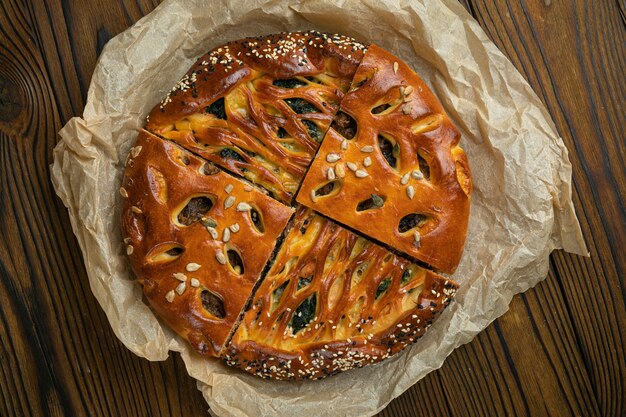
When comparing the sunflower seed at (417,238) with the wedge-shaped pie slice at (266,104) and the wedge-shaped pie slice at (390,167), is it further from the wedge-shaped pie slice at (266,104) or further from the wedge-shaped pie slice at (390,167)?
the wedge-shaped pie slice at (266,104)

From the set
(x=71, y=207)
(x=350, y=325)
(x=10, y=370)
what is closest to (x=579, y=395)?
(x=350, y=325)

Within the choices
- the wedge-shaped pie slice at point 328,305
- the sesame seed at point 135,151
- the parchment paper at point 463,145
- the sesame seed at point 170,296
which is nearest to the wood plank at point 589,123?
the parchment paper at point 463,145

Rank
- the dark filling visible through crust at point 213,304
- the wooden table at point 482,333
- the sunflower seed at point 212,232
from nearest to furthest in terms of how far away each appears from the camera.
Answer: the sunflower seed at point 212,232
the dark filling visible through crust at point 213,304
the wooden table at point 482,333

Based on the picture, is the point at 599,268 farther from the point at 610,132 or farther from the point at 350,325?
the point at 350,325

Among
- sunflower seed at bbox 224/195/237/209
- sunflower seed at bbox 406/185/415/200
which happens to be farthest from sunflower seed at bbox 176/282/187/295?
sunflower seed at bbox 406/185/415/200

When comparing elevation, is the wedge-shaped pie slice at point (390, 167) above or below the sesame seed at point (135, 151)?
below

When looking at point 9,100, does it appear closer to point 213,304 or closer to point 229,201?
point 229,201

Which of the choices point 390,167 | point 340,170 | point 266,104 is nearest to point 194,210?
point 266,104
